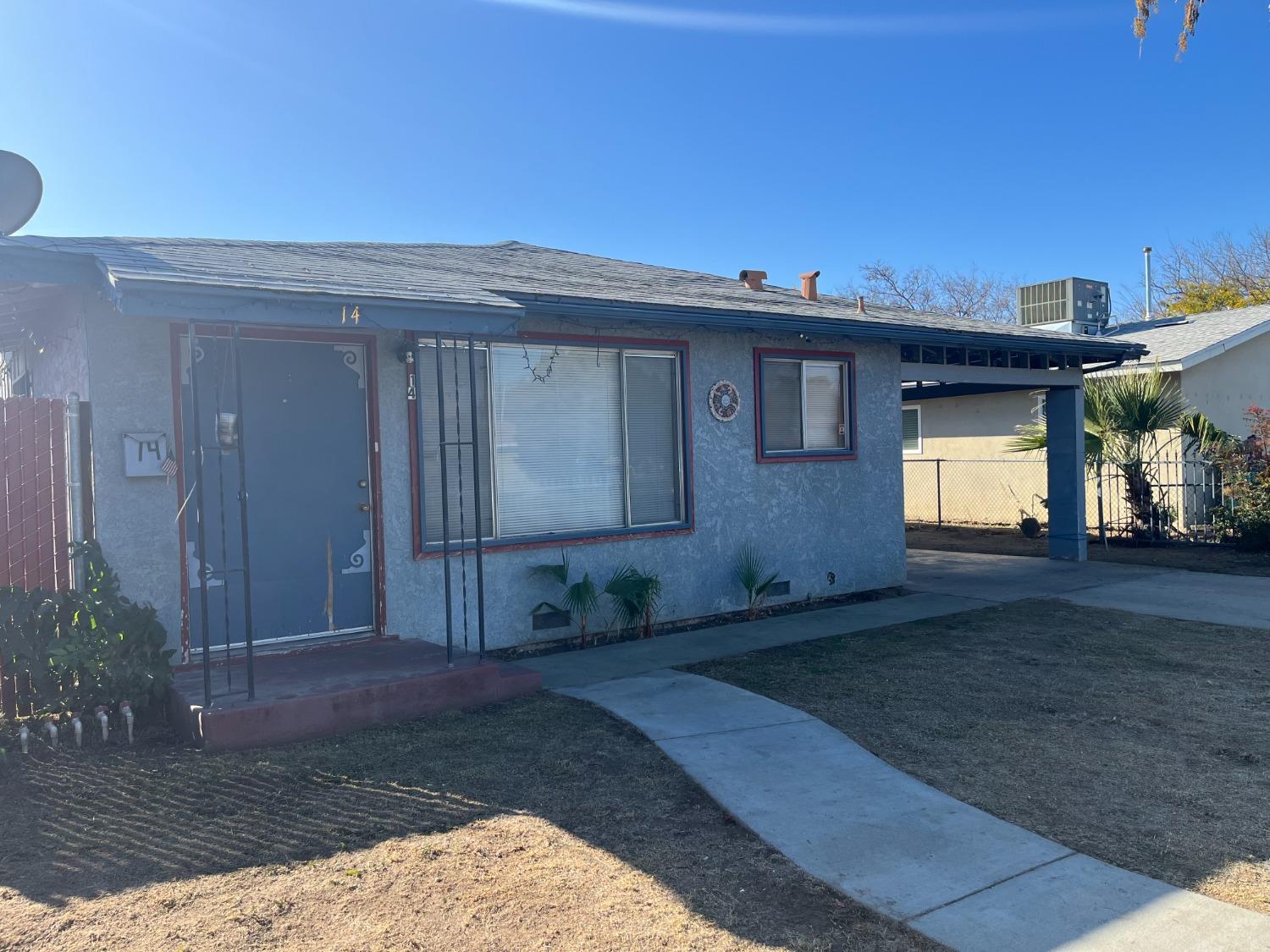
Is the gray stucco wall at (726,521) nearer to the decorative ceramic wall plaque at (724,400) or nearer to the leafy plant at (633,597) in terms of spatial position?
the decorative ceramic wall plaque at (724,400)

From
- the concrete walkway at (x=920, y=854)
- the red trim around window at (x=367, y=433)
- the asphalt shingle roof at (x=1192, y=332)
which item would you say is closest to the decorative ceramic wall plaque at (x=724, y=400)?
the red trim around window at (x=367, y=433)

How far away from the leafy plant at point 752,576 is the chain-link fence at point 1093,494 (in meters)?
7.26

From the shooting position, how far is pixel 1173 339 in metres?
17.4

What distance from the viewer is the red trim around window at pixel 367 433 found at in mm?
6285

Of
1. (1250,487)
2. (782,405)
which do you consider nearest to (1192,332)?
(1250,487)

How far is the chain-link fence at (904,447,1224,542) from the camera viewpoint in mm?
14977

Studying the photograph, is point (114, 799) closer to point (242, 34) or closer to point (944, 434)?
Answer: point (242, 34)

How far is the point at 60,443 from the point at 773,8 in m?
10.4

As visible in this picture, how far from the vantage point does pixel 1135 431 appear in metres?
14.3

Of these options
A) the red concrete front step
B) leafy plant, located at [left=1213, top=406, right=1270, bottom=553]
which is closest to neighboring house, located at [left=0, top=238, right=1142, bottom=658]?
the red concrete front step

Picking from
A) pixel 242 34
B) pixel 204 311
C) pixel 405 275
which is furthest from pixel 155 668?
pixel 242 34

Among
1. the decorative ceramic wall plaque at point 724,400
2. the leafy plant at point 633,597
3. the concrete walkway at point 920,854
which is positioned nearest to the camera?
the concrete walkway at point 920,854

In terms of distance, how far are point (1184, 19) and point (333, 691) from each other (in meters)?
6.86

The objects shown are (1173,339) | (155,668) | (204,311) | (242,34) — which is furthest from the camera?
(1173,339)
